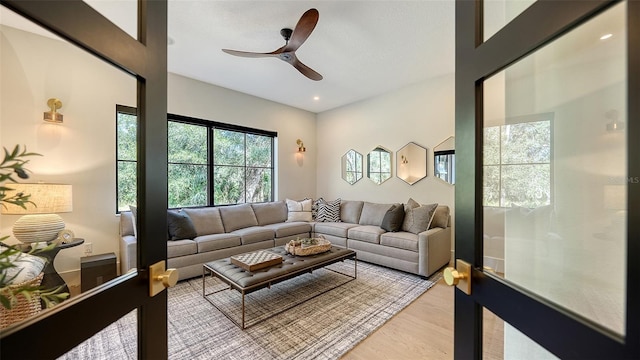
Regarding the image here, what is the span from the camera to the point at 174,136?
13.2 feet

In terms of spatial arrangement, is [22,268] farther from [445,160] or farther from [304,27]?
[445,160]

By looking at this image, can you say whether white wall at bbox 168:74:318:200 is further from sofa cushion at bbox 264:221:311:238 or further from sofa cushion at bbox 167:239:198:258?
sofa cushion at bbox 167:239:198:258

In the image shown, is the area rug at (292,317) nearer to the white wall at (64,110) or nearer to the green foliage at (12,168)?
the white wall at (64,110)

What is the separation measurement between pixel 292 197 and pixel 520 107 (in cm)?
488

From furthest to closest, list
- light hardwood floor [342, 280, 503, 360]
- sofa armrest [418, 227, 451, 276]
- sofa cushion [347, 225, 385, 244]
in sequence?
sofa cushion [347, 225, 385, 244] < sofa armrest [418, 227, 451, 276] < light hardwood floor [342, 280, 503, 360]

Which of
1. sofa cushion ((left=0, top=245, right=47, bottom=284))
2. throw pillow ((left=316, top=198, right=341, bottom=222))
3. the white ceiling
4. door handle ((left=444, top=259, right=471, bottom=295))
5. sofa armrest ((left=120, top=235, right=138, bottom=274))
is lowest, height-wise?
throw pillow ((left=316, top=198, right=341, bottom=222))

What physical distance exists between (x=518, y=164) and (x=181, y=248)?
3.44 meters

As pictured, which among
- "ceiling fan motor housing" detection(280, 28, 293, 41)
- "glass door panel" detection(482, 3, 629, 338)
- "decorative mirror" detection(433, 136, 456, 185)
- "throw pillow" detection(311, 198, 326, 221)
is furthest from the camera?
"throw pillow" detection(311, 198, 326, 221)

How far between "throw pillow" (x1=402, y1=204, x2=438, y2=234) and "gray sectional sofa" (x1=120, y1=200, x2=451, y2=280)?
0.31ft

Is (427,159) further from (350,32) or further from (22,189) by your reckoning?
(22,189)

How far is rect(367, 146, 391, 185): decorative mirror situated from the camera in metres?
4.81

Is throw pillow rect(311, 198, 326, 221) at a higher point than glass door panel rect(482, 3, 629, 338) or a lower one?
lower

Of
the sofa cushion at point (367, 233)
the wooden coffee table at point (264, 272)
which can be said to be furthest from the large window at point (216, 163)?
the sofa cushion at point (367, 233)

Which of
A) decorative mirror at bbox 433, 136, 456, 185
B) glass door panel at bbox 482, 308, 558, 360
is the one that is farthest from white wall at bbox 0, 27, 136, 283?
decorative mirror at bbox 433, 136, 456, 185
